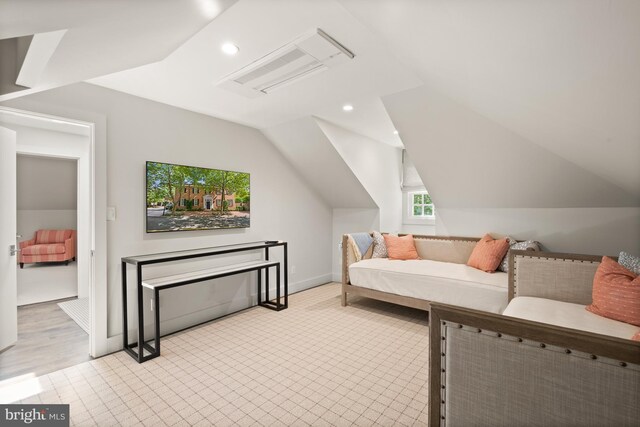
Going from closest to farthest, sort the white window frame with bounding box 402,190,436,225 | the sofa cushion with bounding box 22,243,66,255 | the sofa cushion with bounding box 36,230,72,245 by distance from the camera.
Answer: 1. the white window frame with bounding box 402,190,436,225
2. the sofa cushion with bounding box 22,243,66,255
3. the sofa cushion with bounding box 36,230,72,245

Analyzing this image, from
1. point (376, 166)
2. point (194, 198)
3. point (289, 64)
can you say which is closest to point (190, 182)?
point (194, 198)

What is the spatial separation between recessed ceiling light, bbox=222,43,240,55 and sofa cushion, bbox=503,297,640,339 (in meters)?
2.56

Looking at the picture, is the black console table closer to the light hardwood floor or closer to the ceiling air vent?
the light hardwood floor

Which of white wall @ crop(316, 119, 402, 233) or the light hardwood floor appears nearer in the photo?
the light hardwood floor

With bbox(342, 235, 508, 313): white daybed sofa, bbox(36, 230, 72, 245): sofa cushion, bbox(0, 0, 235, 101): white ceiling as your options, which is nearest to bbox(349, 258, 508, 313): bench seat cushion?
bbox(342, 235, 508, 313): white daybed sofa

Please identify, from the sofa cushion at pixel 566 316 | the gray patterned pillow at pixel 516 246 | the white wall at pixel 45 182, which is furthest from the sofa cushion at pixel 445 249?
the white wall at pixel 45 182

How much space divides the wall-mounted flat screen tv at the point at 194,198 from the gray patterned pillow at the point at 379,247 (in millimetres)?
1762

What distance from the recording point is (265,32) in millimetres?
1842

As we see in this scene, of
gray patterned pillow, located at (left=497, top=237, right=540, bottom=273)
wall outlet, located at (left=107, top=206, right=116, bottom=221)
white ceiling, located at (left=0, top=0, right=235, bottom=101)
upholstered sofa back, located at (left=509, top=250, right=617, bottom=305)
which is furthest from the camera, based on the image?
gray patterned pillow, located at (left=497, top=237, right=540, bottom=273)

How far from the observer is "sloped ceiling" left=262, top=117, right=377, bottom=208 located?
3.78 metres

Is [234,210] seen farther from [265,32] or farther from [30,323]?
[30,323]

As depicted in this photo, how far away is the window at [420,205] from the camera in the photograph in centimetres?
501

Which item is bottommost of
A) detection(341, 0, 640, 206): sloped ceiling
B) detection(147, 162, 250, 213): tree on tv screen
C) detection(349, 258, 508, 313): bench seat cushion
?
detection(349, 258, 508, 313): bench seat cushion

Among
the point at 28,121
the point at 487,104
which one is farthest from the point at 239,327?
the point at 28,121
